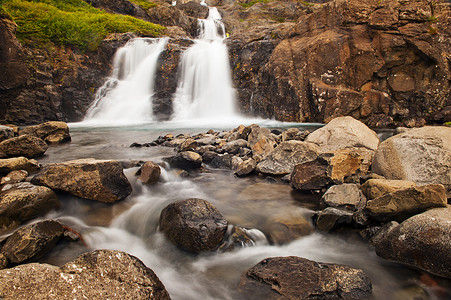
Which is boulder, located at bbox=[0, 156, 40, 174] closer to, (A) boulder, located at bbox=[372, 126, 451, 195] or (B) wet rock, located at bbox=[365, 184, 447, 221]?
(B) wet rock, located at bbox=[365, 184, 447, 221]

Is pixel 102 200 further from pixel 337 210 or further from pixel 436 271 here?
pixel 436 271

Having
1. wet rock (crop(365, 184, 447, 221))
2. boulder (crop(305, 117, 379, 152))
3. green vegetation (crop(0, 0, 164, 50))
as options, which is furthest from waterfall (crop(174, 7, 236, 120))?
wet rock (crop(365, 184, 447, 221))

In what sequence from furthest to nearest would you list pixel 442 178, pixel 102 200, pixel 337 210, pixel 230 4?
pixel 230 4
pixel 102 200
pixel 442 178
pixel 337 210

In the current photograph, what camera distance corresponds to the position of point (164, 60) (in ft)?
59.1

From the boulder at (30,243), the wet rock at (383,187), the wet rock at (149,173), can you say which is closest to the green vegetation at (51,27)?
the wet rock at (149,173)

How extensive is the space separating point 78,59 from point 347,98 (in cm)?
1774

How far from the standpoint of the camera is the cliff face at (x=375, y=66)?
11.7m

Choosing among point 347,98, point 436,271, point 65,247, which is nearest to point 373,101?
point 347,98

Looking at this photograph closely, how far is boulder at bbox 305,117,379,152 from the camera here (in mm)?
6109

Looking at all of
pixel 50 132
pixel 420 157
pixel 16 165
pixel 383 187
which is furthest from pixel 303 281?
pixel 50 132

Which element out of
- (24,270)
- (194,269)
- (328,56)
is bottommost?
(194,269)

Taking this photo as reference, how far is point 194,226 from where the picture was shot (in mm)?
3326

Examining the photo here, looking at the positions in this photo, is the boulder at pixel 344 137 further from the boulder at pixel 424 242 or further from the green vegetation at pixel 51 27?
the green vegetation at pixel 51 27

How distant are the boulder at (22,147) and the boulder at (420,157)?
8.18 meters
